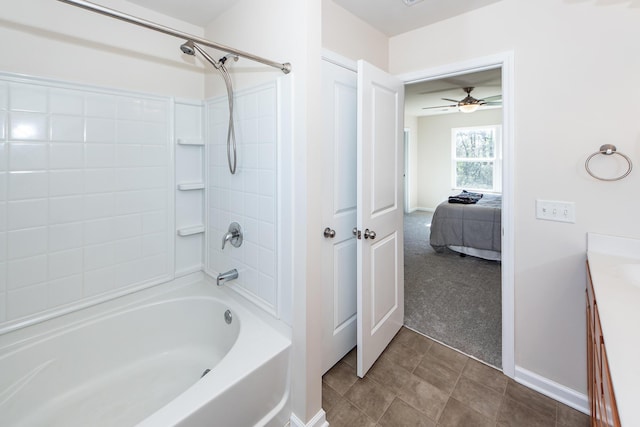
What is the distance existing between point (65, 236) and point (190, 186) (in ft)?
2.31

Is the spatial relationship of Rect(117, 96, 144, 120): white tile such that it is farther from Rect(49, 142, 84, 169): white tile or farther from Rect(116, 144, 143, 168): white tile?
Rect(49, 142, 84, 169): white tile

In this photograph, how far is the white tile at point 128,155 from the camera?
170 centimetres

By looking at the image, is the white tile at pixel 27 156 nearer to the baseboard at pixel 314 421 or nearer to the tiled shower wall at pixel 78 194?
the tiled shower wall at pixel 78 194

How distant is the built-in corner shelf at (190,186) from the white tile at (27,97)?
75 cm

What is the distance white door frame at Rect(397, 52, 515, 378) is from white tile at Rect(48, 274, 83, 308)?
2.46m

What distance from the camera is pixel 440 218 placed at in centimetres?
423

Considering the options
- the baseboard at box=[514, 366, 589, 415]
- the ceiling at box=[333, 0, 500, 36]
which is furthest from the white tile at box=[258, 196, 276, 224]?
the baseboard at box=[514, 366, 589, 415]

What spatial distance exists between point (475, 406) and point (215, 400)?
139 cm

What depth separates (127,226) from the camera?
69.6 inches

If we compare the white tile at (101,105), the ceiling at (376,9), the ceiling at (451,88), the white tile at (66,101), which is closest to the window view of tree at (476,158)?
the ceiling at (451,88)

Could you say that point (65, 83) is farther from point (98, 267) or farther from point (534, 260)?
point (534, 260)

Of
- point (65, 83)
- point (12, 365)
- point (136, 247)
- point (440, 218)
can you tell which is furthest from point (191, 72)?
point (440, 218)

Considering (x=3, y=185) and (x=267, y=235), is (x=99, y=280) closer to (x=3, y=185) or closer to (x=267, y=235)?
(x=3, y=185)

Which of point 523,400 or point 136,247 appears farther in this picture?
point 136,247
